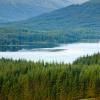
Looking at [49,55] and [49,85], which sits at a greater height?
[49,85]

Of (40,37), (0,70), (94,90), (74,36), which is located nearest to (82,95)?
(94,90)

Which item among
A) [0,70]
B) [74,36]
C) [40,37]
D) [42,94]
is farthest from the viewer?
[74,36]

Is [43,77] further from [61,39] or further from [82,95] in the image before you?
[61,39]

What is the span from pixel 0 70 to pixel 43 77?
3.15 meters

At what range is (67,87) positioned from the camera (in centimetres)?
2848

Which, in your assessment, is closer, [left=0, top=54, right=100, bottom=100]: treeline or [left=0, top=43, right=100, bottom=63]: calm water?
[left=0, top=54, right=100, bottom=100]: treeline

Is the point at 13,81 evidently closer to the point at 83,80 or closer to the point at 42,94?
the point at 42,94

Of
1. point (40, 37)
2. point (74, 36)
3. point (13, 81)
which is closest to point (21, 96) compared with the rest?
point (13, 81)

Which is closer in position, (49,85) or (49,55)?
(49,85)

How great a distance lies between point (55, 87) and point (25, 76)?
2.05 m

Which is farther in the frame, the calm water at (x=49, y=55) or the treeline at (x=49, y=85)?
the calm water at (x=49, y=55)

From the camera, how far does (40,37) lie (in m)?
127

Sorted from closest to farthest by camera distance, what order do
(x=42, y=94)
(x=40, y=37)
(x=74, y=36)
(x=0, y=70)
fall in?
1. (x=42, y=94)
2. (x=0, y=70)
3. (x=40, y=37)
4. (x=74, y=36)

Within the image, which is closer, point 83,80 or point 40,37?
point 83,80
